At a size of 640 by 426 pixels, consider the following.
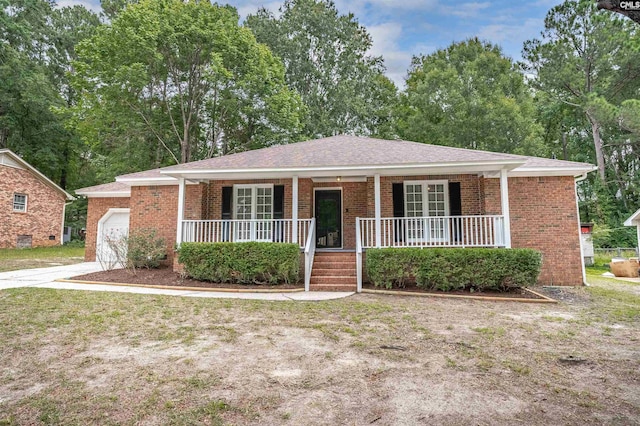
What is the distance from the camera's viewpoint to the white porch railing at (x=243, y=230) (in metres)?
10.2

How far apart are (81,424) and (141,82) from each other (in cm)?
1871

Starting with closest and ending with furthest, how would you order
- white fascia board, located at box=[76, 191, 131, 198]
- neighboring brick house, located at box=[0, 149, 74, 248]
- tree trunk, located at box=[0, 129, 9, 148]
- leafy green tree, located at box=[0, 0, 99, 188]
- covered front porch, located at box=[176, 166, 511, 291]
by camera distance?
covered front porch, located at box=[176, 166, 511, 291], white fascia board, located at box=[76, 191, 131, 198], neighboring brick house, located at box=[0, 149, 74, 248], leafy green tree, located at box=[0, 0, 99, 188], tree trunk, located at box=[0, 129, 9, 148]

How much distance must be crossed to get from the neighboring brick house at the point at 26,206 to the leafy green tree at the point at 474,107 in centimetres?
2364

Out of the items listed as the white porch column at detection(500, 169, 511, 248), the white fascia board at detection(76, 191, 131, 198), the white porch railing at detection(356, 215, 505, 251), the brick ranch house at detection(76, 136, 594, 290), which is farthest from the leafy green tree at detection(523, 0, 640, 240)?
the white fascia board at detection(76, 191, 131, 198)

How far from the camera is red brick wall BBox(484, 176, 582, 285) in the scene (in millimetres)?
9633

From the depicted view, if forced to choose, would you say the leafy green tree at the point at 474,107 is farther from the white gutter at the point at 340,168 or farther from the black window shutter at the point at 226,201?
the black window shutter at the point at 226,201

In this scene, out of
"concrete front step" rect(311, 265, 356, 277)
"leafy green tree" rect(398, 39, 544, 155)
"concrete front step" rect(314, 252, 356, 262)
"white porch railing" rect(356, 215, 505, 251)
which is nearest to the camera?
"white porch railing" rect(356, 215, 505, 251)

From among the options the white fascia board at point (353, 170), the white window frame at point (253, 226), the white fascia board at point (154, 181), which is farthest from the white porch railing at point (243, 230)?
the white fascia board at point (154, 181)

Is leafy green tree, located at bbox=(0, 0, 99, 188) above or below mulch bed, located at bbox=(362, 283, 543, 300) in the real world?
above

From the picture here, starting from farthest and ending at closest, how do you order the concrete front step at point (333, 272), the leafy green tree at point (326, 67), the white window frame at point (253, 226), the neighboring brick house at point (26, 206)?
1. the leafy green tree at point (326, 67)
2. the neighboring brick house at point (26, 206)
3. the white window frame at point (253, 226)
4. the concrete front step at point (333, 272)

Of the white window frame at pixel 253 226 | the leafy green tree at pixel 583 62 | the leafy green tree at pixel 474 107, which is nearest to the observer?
the white window frame at pixel 253 226

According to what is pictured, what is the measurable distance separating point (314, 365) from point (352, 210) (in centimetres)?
795

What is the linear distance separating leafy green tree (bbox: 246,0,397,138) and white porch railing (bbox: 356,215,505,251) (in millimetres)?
15905

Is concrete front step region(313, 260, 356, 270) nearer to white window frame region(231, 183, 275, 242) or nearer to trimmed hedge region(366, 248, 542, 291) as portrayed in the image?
trimmed hedge region(366, 248, 542, 291)
